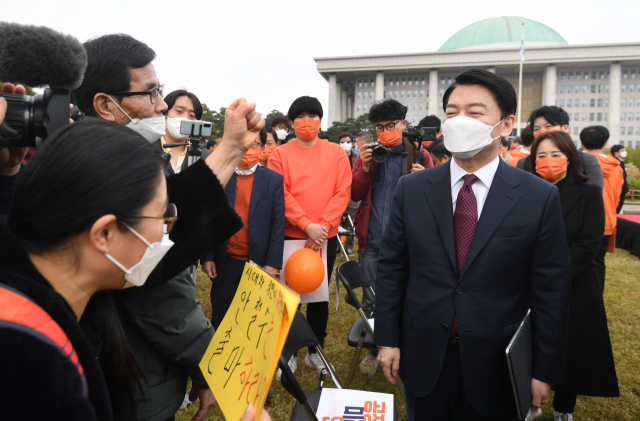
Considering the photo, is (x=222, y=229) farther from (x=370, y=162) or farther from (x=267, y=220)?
(x=370, y=162)

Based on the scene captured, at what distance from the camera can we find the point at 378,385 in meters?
3.56

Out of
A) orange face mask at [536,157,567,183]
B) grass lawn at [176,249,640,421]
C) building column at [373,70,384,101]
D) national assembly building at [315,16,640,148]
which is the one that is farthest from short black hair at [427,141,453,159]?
building column at [373,70,384,101]

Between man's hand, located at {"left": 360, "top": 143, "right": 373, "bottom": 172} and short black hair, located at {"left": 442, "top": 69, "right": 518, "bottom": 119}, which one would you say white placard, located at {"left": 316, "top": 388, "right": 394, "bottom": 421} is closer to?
short black hair, located at {"left": 442, "top": 69, "right": 518, "bottom": 119}

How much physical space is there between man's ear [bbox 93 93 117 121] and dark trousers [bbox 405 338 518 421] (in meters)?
1.92

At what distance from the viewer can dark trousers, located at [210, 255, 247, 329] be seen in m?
3.34

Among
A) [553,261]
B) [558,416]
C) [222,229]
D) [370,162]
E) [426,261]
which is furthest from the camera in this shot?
[370,162]

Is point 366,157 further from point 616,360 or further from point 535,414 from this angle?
point 616,360

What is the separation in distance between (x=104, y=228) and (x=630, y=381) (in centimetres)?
441

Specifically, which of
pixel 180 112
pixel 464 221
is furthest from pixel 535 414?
pixel 180 112

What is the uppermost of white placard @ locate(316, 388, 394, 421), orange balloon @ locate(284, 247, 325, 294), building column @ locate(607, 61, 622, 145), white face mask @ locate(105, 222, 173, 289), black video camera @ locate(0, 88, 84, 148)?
building column @ locate(607, 61, 622, 145)

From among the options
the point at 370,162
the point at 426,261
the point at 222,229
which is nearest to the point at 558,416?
the point at 426,261

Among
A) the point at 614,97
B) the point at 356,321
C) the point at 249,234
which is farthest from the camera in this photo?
the point at 614,97

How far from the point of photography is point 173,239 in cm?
153

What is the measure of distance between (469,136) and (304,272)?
78.8 inches
